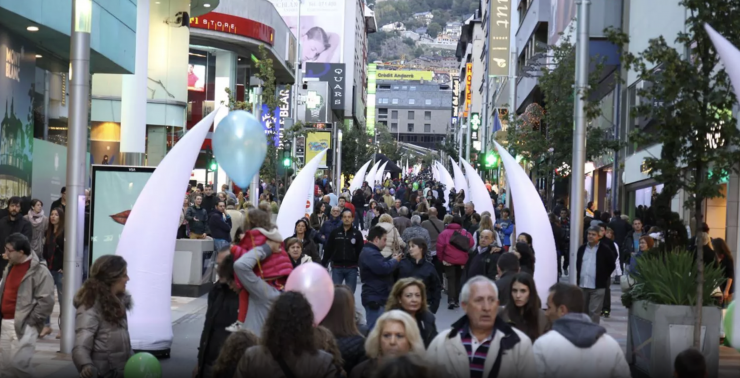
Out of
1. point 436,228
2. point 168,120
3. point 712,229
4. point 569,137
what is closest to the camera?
point 436,228

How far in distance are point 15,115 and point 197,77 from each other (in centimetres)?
2986

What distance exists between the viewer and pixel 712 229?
2327cm

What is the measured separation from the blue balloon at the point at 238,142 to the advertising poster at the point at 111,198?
38.5 inches

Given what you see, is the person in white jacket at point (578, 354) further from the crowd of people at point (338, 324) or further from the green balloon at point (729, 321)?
the green balloon at point (729, 321)

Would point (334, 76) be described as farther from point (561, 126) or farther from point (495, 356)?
point (495, 356)

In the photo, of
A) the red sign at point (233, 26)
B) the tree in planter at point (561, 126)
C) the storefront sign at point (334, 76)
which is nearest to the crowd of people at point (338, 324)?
the tree in planter at point (561, 126)

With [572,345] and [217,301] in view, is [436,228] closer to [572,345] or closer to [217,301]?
[217,301]

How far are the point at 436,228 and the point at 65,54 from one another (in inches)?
406

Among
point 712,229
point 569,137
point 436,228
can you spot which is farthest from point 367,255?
point 569,137

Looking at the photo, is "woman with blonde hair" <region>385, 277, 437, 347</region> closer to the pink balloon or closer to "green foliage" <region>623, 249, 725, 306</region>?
the pink balloon

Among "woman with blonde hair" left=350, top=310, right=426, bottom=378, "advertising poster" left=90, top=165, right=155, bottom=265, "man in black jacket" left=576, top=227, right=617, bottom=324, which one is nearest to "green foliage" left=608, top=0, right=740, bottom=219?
"man in black jacket" left=576, top=227, right=617, bottom=324

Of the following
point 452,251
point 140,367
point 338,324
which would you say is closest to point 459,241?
point 452,251

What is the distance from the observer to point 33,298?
30.2 ft

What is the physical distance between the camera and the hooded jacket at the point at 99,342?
708 centimetres
